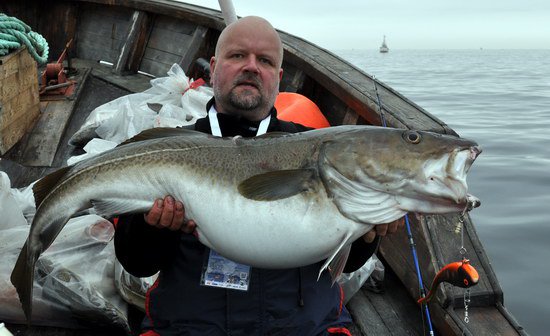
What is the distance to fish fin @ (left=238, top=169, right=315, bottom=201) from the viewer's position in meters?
2.02

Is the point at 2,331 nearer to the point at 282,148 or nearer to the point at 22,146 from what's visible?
the point at 282,148

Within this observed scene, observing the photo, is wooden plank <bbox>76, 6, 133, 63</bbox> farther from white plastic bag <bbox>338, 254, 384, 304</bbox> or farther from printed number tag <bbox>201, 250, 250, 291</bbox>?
printed number tag <bbox>201, 250, 250, 291</bbox>

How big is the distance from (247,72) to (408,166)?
4.20 ft

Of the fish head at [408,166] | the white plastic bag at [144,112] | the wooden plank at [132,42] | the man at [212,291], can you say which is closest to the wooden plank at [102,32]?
the wooden plank at [132,42]

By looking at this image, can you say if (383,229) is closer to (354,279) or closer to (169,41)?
(354,279)

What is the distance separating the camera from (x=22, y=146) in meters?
5.59

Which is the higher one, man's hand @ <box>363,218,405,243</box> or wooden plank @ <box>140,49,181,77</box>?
man's hand @ <box>363,218,405,243</box>

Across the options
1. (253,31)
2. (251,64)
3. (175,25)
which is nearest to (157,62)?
(175,25)

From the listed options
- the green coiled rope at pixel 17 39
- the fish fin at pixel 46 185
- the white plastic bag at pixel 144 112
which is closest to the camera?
the fish fin at pixel 46 185

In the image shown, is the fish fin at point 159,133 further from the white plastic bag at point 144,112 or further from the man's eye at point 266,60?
the white plastic bag at point 144,112

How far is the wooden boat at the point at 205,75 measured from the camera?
9.67 ft

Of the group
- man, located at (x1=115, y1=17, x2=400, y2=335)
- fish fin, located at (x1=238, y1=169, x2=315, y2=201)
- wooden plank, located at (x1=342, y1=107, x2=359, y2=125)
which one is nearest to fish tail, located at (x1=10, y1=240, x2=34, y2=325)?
man, located at (x1=115, y1=17, x2=400, y2=335)

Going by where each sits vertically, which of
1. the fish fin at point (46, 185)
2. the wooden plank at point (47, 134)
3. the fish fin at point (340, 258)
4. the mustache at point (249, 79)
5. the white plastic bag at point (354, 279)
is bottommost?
the wooden plank at point (47, 134)

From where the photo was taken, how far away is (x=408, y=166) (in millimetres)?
1995
